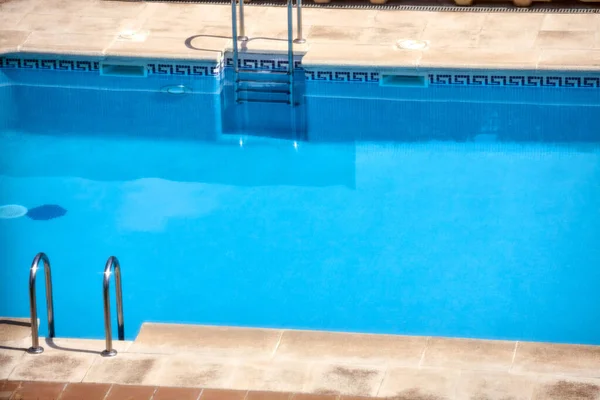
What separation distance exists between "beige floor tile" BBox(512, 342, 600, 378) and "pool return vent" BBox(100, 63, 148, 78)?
17.2 feet

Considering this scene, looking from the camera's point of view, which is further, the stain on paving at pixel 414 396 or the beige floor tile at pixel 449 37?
the beige floor tile at pixel 449 37

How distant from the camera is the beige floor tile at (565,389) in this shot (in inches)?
249

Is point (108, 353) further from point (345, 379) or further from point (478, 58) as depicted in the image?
point (478, 58)

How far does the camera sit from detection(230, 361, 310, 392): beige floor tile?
6.53 metres

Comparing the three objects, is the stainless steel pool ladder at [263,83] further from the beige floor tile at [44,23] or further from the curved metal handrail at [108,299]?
the curved metal handrail at [108,299]

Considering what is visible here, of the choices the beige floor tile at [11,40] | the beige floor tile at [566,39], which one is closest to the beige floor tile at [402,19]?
the beige floor tile at [566,39]

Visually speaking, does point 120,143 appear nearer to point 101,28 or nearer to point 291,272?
point 101,28

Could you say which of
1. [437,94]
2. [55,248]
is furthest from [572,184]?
[55,248]

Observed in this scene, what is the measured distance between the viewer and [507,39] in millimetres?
10836

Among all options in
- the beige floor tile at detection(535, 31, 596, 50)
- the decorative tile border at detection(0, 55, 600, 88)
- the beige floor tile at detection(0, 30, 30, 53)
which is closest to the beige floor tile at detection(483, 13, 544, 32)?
the beige floor tile at detection(535, 31, 596, 50)

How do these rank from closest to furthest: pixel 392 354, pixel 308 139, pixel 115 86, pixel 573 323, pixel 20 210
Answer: pixel 392 354 < pixel 573 323 < pixel 20 210 < pixel 308 139 < pixel 115 86

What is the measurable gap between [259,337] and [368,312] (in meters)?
1.31

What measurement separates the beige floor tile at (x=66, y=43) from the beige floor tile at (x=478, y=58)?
9.25 ft

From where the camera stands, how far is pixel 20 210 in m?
9.48
